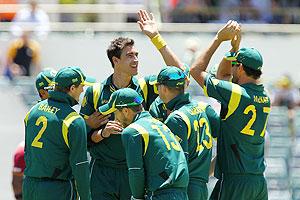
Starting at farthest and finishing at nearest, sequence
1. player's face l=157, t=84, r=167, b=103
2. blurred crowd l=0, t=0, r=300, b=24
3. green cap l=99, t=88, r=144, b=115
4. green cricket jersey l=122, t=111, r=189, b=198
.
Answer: blurred crowd l=0, t=0, r=300, b=24, player's face l=157, t=84, r=167, b=103, green cap l=99, t=88, r=144, b=115, green cricket jersey l=122, t=111, r=189, b=198

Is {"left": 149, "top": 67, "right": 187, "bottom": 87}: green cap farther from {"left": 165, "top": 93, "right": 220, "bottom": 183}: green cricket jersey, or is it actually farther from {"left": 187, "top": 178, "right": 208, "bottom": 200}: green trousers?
{"left": 187, "top": 178, "right": 208, "bottom": 200}: green trousers

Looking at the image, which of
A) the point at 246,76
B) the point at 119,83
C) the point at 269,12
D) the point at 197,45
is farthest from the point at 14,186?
the point at 269,12

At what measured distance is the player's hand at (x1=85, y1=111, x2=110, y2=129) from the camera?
10.8 m

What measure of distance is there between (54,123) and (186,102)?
47.7 inches

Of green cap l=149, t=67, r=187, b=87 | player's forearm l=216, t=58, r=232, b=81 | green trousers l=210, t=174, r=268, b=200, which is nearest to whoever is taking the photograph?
green cap l=149, t=67, r=187, b=87

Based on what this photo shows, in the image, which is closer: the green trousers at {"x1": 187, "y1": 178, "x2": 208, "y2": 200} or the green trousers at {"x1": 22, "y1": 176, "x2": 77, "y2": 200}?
the green trousers at {"x1": 187, "y1": 178, "x2": 208, "y2": 200}

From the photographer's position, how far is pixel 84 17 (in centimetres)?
1878

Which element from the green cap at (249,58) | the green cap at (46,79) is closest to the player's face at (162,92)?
the green cap at (249,58)

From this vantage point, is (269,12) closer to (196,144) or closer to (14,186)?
(14,186)

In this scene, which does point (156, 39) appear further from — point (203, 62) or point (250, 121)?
point (250, 121)

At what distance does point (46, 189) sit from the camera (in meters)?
10.5

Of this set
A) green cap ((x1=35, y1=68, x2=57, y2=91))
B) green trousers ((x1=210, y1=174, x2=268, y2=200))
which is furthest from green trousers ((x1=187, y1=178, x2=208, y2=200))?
green cap ((x1=35, y1=68, x2=57, y2=91))

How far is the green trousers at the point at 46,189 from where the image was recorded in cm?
1054

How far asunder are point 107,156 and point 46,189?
735 millimetres
